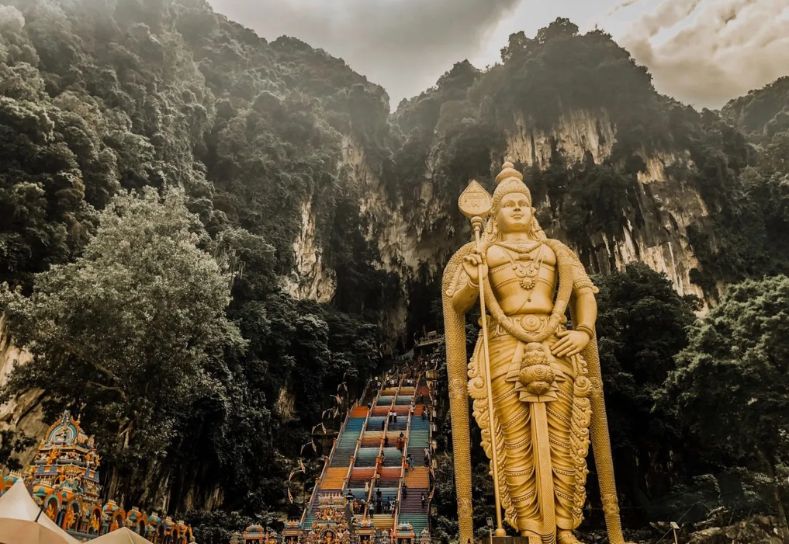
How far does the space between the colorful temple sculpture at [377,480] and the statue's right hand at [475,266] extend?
203 inches

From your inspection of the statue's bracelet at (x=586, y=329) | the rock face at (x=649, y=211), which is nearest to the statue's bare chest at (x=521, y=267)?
the statue's bracelet at (x=586, y=329)

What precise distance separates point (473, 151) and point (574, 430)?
2059 cm

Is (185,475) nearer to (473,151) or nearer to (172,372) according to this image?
(172,372)

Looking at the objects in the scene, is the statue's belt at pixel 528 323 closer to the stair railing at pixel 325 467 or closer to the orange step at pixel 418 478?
the stair railing at pixel 325 467

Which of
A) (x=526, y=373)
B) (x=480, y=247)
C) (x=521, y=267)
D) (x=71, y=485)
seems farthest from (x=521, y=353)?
(x=71, y=485)

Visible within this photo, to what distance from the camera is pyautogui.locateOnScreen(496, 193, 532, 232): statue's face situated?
14.7 feet

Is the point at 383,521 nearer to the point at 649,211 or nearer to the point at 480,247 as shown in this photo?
the point at 480,247

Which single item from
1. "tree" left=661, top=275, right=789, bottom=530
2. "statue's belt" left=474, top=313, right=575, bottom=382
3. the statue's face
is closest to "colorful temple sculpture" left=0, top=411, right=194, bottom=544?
"statue's belt" left=474, top=313, right=575, bottom=382

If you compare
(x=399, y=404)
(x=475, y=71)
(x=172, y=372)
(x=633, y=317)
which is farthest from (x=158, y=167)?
(x=475, y=71)

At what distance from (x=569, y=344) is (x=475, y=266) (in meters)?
0.83

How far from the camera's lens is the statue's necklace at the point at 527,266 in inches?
164

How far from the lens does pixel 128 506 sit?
8.56m

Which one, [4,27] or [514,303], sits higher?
[4,27]

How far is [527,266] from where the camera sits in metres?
4.23
